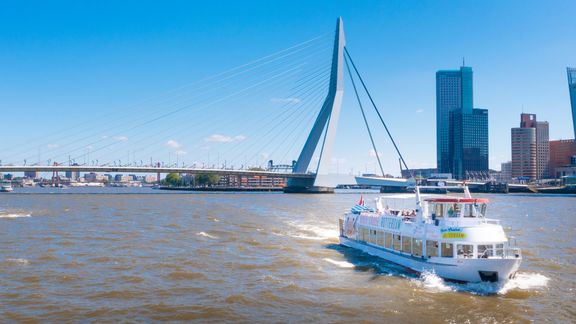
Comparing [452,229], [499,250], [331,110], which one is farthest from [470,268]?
[331,110]

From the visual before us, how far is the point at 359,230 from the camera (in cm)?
2372

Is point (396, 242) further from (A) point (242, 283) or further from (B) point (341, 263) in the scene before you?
(A) point (242, 283)

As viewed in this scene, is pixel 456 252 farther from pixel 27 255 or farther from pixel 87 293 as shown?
pixel 27 255

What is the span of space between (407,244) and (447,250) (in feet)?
7.67

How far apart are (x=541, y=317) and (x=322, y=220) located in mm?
24097

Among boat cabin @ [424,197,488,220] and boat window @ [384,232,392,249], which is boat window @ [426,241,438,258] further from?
boat window @ [384,232,392,249]

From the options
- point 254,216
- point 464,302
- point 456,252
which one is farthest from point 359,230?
point 254,216

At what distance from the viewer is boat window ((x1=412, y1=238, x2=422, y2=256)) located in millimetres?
17922

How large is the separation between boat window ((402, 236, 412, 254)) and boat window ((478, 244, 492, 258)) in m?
2.71

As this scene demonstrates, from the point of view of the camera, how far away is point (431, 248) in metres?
17.3

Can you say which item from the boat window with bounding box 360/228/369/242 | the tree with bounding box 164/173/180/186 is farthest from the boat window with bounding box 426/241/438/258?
the tree with bounding box 164/173/180/186

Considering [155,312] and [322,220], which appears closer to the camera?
[155,312]

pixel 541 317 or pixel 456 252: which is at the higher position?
pixel 456 252

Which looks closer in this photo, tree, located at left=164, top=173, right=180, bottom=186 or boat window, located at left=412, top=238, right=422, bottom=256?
boat window, located at left=412, top=238, right=422, bottom=256
